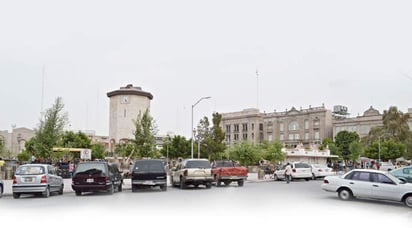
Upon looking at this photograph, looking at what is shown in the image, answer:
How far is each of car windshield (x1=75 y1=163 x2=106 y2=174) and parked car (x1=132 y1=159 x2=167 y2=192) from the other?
2.97 meters

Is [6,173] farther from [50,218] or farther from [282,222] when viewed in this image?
[282,222]

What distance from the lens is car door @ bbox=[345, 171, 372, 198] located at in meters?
18.2

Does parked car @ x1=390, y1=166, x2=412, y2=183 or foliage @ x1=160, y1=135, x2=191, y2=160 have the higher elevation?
foliage @ x1=160, y1=135, x2=191, y2=160

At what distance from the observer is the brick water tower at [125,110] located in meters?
82.5

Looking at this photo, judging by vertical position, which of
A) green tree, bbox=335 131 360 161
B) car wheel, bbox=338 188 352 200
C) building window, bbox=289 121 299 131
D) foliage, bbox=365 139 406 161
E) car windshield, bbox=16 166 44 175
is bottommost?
car wheel, bbox=338 188 352 200

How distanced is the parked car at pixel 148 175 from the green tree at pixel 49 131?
1537 cm

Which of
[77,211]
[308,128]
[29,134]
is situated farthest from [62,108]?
[308,128]

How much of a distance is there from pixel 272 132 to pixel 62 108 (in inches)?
4027

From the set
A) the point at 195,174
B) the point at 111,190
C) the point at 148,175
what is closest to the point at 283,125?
the point at 195,174

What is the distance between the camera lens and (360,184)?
60.5 feet

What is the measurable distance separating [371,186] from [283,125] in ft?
383

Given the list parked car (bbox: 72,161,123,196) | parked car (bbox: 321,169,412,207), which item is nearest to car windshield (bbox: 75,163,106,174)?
parked car (bbox: 72,161,123,196)

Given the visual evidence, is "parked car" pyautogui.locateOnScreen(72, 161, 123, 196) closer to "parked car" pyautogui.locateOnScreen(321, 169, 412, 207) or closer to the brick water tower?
"parked car" pyautogui.locateOnScreen(321, 169, 412, 207)

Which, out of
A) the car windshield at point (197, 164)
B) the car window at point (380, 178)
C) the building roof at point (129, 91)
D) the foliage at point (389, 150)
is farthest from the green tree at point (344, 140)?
the car window at point (380, 178)
